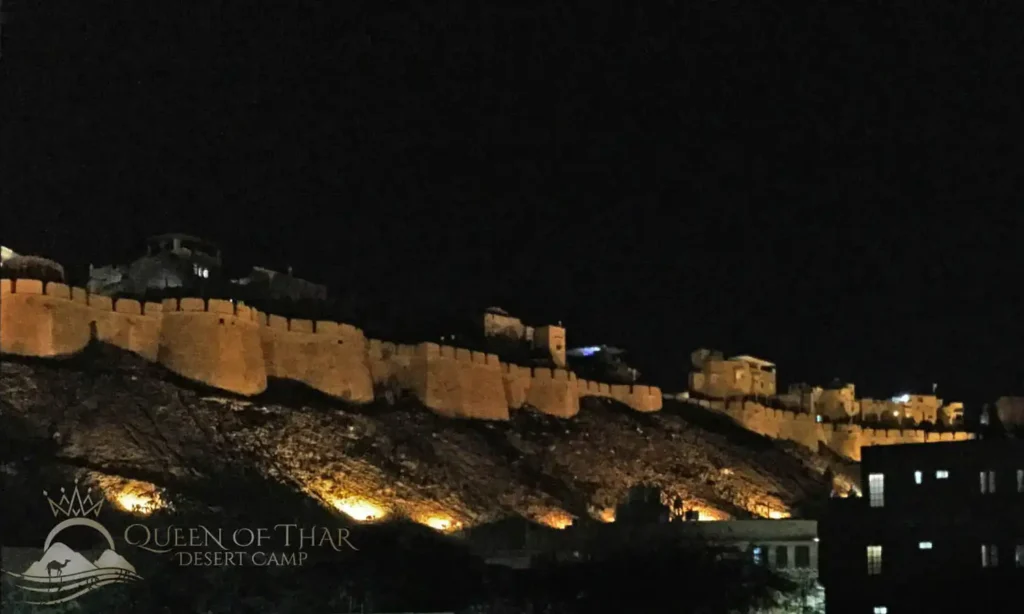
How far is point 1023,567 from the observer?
25422 millimetres

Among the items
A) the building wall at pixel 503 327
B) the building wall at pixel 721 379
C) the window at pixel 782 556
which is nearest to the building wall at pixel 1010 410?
the building wall at pixel 721 379

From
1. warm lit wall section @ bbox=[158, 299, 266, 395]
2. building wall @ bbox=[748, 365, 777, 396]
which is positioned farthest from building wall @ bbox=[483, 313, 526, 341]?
warm lit wall section @ bbox=[158, 299, 266, 395]

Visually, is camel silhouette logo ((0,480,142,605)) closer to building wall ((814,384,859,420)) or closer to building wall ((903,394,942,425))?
building wall ((814,384,859,420))

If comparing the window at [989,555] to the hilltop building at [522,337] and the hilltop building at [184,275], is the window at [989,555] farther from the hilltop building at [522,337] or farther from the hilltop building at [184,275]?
the hilltop building at [522,337]

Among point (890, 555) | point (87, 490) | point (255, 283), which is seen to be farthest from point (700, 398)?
point (87, 490)

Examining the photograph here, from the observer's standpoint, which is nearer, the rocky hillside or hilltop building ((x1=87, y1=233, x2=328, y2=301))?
the rocky hillside

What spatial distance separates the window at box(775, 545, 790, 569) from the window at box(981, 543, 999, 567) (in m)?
8.74

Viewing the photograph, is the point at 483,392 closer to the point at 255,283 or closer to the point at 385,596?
the point at 255,283

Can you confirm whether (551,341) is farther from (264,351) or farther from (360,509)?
(360,509)

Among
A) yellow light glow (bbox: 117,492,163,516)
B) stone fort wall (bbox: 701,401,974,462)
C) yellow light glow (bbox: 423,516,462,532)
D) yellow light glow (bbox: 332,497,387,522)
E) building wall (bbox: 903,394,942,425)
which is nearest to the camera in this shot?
yellow light glow (bbox: 117,492,163,516)

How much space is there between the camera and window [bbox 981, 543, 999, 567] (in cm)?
2583

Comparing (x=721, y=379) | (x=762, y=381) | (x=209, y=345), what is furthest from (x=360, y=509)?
(x=762, y=381)

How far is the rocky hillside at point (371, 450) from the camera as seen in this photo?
1235 inches

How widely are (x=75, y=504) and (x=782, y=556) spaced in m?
18.6
